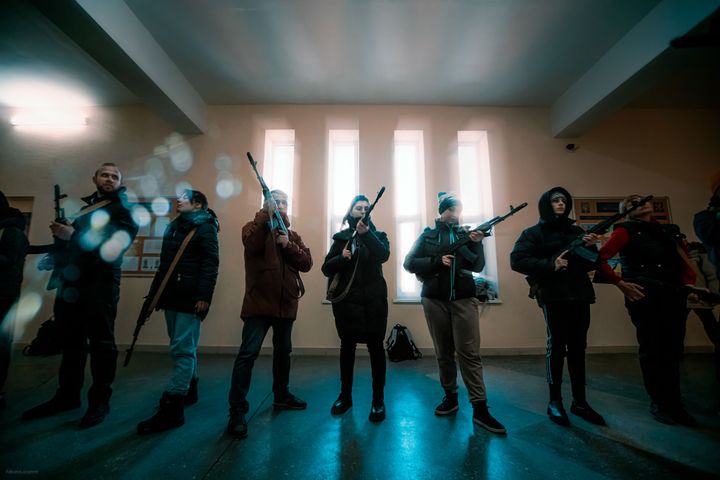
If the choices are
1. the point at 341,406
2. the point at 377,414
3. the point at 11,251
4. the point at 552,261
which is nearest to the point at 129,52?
the point at 11,251

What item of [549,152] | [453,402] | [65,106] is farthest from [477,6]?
[65,106]

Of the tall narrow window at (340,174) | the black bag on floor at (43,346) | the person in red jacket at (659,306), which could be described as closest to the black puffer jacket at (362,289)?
the person in red jacket at (659,306)

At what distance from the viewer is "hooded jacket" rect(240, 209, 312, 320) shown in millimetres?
1849

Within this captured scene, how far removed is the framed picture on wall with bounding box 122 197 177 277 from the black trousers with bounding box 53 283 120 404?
223 cm

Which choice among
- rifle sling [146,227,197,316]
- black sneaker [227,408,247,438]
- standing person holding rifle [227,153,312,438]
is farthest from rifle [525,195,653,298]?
rifle sling [146,227,197,316]

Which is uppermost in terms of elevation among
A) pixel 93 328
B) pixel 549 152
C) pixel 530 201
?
pixel 549 152

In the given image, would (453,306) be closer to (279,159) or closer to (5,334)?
(5,334)

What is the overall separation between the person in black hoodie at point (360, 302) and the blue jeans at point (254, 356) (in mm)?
418

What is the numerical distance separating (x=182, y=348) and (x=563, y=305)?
2.67m

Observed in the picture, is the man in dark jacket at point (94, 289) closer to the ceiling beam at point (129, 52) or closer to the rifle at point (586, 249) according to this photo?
the ceiling beam at point (129, 52)

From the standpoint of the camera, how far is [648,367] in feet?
6.44

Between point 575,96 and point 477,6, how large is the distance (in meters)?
2.23

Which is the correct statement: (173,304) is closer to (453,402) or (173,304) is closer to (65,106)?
(453,402)

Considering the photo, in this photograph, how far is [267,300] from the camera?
185 centimetres
